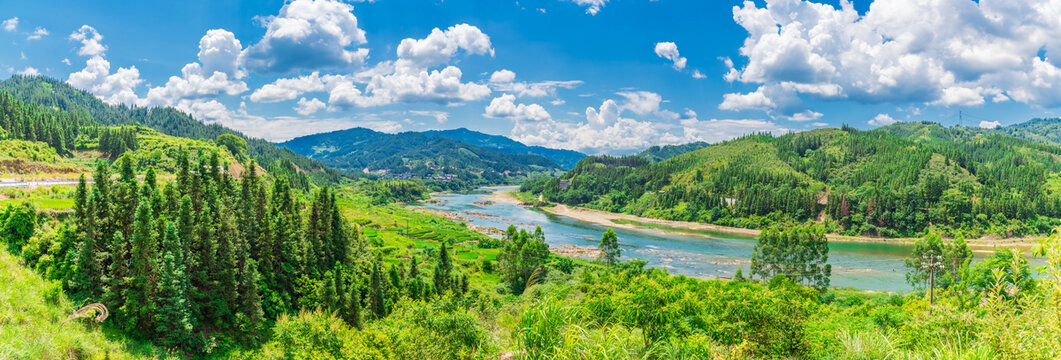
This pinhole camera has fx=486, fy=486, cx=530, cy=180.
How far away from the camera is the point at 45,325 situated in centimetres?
2283

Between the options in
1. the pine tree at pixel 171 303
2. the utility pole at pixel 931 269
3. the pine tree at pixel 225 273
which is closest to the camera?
the pine tree at pixel 171 303

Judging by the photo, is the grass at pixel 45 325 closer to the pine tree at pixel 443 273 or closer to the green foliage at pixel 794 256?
the pine tree at pixel 443 273

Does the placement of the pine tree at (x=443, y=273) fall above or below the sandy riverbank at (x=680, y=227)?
below

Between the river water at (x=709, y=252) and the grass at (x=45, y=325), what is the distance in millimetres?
63351

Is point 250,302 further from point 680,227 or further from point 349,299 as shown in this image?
point 680,227

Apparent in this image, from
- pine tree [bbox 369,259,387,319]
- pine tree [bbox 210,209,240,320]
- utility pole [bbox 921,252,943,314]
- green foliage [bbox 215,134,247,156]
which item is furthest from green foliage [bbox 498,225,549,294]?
green foliage [bbox 215,134,247,156]

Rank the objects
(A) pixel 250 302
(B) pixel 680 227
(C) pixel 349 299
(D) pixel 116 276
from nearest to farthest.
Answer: (D) pixel 116 276, (A) pixel 250 302, (C) pixel 349 299, (B) pixel 680 227

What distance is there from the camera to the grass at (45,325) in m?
19.8

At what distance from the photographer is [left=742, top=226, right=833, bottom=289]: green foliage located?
64062mm

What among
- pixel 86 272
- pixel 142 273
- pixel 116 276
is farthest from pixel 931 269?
pixel 86 272

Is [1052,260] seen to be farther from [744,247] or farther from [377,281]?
[744,247]

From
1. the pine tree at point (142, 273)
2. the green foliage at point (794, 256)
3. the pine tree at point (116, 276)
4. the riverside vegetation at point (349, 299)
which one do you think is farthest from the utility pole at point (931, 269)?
the pine tree at point (116, 276)

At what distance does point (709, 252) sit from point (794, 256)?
30.2 meters

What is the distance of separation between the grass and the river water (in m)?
63.4
